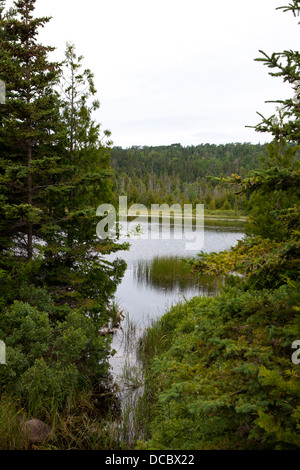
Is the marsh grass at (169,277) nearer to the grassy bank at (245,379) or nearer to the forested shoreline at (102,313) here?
the forested shoreline at (102,313)

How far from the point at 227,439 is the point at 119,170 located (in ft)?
366

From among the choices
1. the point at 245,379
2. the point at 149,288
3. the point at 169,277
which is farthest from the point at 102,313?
the point at 169,277

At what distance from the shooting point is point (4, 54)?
7.68m

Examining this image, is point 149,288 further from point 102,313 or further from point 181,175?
point 181,175

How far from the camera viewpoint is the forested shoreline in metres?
2.92

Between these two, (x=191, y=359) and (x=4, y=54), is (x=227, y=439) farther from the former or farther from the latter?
(x=4, y=54)

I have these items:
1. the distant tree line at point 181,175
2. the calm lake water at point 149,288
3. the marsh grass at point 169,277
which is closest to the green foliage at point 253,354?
the calm lake water at point 149,288

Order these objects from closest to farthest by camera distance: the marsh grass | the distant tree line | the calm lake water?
the calm lake water → the marsh grass → the distant tree line

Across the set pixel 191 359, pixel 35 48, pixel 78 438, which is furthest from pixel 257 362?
pixel 35 48

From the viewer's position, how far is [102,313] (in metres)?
9.58

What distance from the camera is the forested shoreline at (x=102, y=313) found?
9.58ft

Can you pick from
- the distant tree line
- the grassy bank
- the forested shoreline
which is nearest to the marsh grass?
the forested shoreline

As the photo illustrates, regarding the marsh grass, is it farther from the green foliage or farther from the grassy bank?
the green foliage
